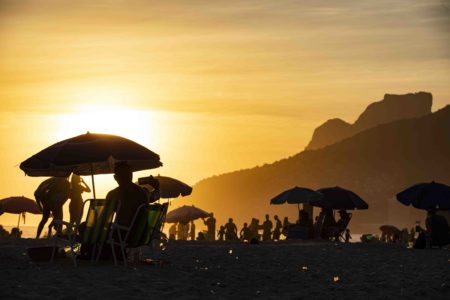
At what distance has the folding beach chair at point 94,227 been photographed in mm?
14477

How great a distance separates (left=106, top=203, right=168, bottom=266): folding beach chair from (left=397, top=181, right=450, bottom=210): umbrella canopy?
1411 centimetres

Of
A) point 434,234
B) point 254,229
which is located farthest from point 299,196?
point 434,234

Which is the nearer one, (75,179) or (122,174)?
(122,174)

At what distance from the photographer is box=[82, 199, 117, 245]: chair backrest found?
1448 centimetres

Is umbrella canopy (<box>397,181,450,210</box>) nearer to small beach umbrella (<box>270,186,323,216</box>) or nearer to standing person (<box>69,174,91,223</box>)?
small beach umbrella (<box>270,186,323,216</box>)

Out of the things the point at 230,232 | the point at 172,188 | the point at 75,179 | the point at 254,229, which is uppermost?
the point at 172,188

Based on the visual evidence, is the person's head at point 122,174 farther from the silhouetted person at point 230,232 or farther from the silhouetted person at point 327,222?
the silhouetted person at point 230,232

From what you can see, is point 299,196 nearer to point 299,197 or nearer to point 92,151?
point 299,197

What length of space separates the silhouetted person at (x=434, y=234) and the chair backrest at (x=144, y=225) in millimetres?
11681

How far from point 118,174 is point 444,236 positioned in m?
12.4

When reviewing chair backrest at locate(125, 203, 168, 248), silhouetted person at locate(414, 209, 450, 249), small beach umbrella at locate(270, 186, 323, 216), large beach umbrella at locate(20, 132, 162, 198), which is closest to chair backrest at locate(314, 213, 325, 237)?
small beach umbrella at locate(270, 186, 323, 216)

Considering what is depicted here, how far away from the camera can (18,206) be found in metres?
35.9

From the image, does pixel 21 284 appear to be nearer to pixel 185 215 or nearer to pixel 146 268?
pixel 146 268

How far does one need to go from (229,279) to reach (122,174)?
2167 mm
